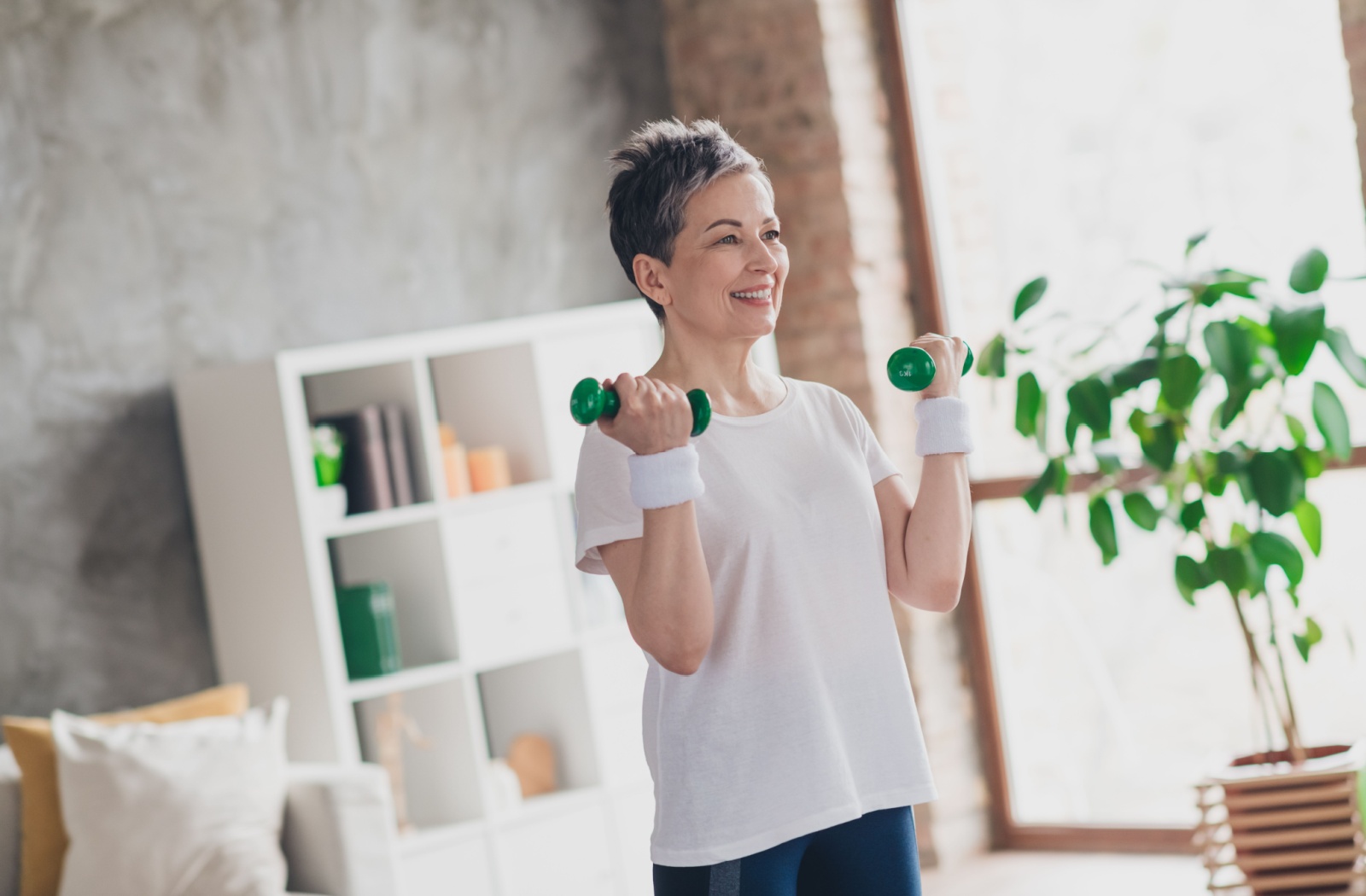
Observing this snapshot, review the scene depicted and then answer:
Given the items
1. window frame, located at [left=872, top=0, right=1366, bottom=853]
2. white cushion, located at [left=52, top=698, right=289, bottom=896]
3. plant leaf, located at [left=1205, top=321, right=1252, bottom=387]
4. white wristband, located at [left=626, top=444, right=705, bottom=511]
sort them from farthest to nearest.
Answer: window frame, located at [left=872, top=0, right=1366, bottom=853] → plant leaf, located at [left=1205, top=321, right=1252, bottom=387] → white cushion, located at [left=52, top=698, right=289, bottom=896] → white wristband, located at [left=626, top=444, right=705, bottom=511]

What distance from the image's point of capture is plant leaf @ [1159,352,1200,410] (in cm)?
303

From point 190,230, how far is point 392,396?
0.64 meters

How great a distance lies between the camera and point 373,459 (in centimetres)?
345

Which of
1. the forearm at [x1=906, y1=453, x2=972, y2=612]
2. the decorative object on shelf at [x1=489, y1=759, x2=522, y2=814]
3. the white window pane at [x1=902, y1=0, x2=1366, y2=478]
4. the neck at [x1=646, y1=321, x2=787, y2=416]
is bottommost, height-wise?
the decorative object on shelf at [x1=489, y1=759, x2=522, y2=814]

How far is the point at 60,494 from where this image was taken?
130 inches

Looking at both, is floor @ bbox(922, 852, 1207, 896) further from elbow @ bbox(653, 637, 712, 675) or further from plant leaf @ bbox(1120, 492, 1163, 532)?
elbow @ bbox(653, 637, 712, 675)

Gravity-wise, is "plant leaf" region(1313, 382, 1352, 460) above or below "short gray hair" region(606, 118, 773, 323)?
below

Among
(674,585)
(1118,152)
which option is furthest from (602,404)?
(1118,152)

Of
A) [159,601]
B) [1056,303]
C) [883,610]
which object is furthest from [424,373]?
[883,610]

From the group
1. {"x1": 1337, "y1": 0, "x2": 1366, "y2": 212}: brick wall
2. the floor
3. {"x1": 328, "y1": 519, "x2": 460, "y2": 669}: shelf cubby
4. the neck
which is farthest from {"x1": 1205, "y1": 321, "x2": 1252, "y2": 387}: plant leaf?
{"x1": 328, "y1": 519, "x2": 460, "y2": 669}: shelf cubby

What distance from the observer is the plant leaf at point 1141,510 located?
3.19 meters

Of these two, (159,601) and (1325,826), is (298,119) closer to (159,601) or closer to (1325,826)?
(159,601)

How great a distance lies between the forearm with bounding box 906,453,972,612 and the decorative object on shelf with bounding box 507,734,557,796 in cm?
224

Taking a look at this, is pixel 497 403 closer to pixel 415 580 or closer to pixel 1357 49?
pixel 415 580
